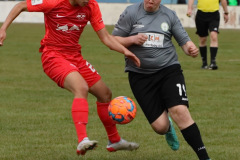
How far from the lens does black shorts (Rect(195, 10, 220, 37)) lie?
1769 centimetres

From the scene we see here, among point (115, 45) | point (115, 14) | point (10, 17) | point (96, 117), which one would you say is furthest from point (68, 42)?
point (115, 14)

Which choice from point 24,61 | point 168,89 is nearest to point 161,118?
point 168,89

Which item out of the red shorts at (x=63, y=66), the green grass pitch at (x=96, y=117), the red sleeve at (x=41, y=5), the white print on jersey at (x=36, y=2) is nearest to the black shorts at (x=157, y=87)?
the red shorts at (x=63, y=66)

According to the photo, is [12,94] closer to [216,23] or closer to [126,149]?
[126,149]

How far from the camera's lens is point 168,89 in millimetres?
7457

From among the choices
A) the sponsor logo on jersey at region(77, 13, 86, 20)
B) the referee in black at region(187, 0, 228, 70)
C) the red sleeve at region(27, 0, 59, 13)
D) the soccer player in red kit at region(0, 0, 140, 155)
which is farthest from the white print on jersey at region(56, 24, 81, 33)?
the referee in black at region(187, 0, 228, 70)

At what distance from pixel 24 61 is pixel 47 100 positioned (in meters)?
7.21

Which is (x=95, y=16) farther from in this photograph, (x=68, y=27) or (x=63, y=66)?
(x=63, y=66)

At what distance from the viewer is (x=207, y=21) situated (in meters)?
17.8

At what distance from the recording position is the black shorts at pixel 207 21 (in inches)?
696

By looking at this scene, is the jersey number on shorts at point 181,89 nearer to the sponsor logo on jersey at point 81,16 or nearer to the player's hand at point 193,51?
the player's hand at point 193,51

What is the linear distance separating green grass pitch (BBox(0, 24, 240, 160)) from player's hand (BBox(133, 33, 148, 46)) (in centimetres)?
137

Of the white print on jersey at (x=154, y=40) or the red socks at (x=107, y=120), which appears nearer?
the white print on jersey at (x=154, y=40)

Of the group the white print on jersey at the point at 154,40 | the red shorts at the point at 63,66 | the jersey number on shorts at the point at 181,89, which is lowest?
the jersey number on shorts at the point at 181,89
